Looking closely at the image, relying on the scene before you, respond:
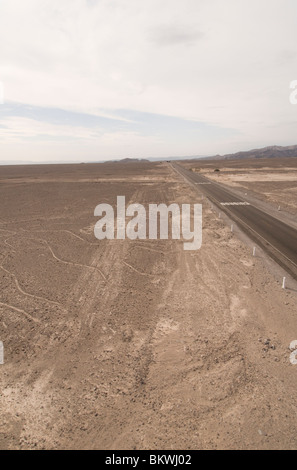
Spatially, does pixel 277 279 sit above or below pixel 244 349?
above

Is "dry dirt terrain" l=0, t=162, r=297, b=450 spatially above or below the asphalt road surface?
below

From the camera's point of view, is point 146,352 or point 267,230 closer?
point 146,352

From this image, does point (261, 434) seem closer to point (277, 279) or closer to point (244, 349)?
point (244, 349)

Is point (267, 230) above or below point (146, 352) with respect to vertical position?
above

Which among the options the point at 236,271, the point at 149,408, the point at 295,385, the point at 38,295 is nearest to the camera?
the point at 149,408

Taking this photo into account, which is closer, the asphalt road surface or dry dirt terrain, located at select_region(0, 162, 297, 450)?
dry dirt terrain, located at select_region(0, 162, 297, 450)

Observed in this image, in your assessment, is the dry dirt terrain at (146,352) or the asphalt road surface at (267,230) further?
the asphalt road surface at (267,230)

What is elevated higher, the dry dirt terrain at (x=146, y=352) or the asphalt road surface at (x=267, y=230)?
the asphalt road surface at (x=267, y=230)

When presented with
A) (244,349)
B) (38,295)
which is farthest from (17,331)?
(244,349)
